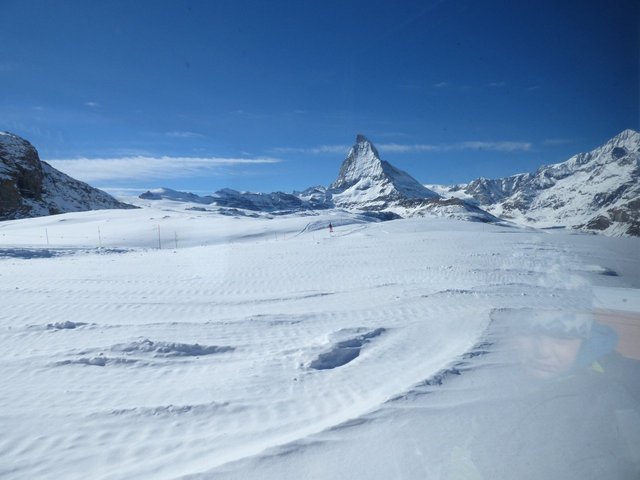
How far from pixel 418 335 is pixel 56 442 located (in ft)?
17.8

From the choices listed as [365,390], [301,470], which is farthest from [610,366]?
[301,470]

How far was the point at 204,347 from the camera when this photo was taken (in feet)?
19.9

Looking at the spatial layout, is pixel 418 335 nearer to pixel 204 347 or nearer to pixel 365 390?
pixel 365 390

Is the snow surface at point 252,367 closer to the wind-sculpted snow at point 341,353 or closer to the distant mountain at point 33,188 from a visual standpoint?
the wind-sculpted snow at point 341,353

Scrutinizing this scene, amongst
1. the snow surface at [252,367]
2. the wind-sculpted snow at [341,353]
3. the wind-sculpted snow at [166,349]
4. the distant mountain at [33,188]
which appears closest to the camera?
the snow surface at [252,367]

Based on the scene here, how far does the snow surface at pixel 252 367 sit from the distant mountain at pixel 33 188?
67.7m

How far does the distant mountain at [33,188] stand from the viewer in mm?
64250

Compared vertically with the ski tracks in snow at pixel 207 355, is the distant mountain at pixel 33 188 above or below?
above

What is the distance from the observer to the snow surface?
10.8 ft

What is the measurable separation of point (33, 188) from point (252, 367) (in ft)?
291

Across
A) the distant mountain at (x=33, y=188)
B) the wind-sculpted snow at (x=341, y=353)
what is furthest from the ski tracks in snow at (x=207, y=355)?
the distant mountain at (x=33, y=188)

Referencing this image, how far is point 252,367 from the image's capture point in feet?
17.3

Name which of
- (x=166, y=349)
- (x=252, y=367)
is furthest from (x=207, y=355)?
(x=252, y=367)

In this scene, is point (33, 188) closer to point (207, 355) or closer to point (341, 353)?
point (207, 355)
